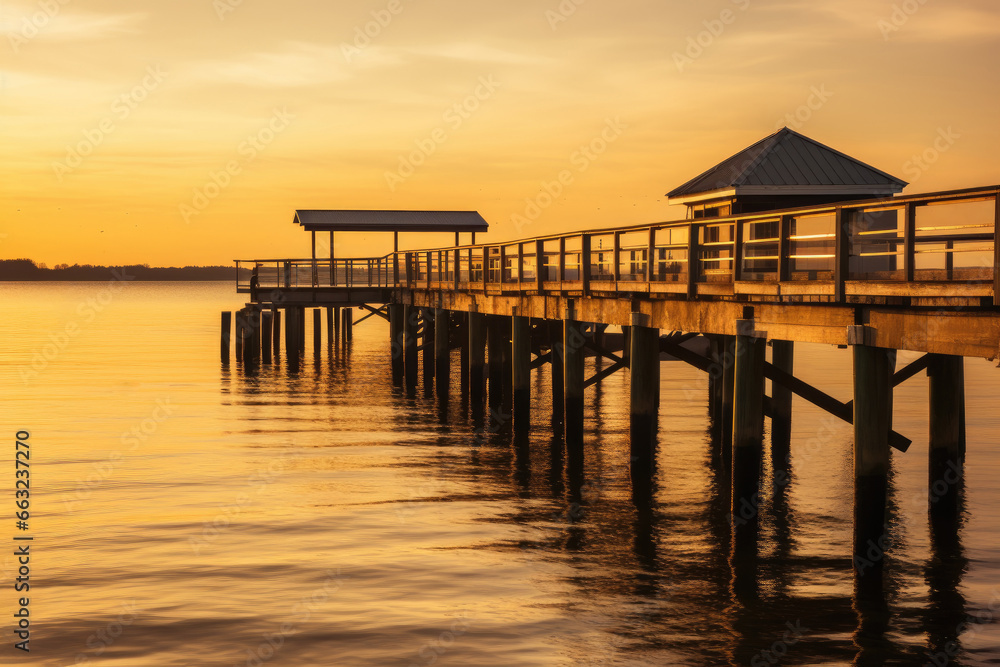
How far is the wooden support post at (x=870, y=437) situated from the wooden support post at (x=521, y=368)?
36.5 ft

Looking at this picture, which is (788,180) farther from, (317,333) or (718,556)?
(317,333)

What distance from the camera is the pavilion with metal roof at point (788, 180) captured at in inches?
875

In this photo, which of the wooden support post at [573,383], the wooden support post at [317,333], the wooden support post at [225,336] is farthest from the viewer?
the wooden support post at [317,333]

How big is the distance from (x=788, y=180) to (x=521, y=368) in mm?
6842

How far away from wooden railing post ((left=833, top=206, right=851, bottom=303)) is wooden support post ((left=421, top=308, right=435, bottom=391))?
2255 centimetres

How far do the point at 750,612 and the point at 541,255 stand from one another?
37.1 ft

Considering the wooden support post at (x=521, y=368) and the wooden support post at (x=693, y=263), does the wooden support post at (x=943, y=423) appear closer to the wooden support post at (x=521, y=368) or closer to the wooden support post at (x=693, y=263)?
the wooden support post at (x=693, y=263)

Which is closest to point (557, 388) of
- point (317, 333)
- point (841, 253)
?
point (841, 253)

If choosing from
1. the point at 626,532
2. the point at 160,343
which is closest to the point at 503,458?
the point at 626,532

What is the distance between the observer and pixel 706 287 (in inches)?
575

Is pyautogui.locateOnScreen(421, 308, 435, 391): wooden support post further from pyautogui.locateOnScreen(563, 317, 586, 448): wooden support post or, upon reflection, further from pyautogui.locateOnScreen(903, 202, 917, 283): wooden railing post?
pyautogui.locateOnScreen(903, 202, 917, 283): wooden railing post

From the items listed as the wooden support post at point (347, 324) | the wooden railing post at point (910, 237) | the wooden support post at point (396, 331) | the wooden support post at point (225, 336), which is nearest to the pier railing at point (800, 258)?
the wooden railing post at point (910, 237)

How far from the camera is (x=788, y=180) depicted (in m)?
22.3

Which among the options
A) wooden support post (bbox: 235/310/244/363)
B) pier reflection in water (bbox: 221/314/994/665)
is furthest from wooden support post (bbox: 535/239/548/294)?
wooden support post (bbox: 235/310/244/363)
